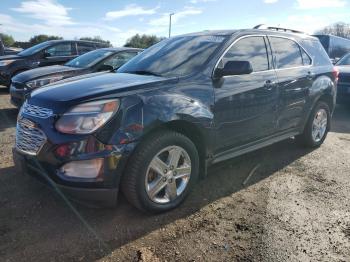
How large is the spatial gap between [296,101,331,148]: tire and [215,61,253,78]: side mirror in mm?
2194

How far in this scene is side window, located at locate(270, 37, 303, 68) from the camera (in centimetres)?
463

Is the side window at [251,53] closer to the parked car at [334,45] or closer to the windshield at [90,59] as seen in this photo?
the windshield at [90,59]

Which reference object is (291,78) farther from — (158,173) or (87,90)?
(87,90)

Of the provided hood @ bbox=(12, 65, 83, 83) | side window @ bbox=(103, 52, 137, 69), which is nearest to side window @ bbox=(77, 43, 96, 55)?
side window @ bbox=(103, 52, 137, 69)

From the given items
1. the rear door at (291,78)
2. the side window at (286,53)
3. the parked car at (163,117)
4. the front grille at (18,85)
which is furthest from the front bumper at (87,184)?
the front grille at (18,85)

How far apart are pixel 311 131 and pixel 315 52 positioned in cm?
124

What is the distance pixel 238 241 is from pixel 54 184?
1.63m

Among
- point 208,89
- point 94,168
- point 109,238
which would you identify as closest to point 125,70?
point 208,89

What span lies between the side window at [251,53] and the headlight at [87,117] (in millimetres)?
1544

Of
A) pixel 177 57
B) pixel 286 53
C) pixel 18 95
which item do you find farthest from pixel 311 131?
pixel 18 95

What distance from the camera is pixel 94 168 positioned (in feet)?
9.30

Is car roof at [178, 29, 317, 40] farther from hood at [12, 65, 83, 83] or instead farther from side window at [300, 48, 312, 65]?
hood at [12, 65, 83, 83]

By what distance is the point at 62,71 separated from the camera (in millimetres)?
7246

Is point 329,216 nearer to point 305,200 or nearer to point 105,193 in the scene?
point 305,200
